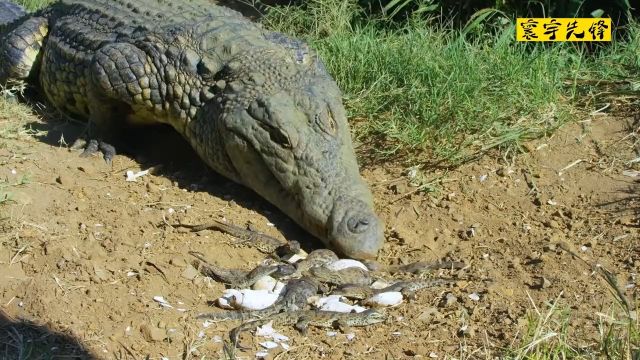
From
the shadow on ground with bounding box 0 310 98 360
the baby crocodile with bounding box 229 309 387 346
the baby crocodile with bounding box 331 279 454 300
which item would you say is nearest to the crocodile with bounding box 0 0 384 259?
the baby crocodile with bounding box 331 279 454 300

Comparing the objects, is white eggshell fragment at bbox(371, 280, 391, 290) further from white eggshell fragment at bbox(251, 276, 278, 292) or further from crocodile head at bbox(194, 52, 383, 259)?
white eggshell fragment at bbox(251, 276, 278, 292)

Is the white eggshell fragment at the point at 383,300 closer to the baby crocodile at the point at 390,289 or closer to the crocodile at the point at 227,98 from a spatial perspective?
the baby crocodile at the point at 390,289

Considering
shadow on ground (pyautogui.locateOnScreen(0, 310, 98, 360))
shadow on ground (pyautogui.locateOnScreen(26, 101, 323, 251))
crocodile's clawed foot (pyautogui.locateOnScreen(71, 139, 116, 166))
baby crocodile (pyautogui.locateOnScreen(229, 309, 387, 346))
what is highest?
shadow on ground (pyautogui.locateOnScreen(0, 310, 98, 360))

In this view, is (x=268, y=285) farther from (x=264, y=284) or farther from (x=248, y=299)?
(x=248, y=299)

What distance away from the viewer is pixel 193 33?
222 inches

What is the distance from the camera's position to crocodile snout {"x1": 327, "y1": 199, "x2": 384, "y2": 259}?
4.73m

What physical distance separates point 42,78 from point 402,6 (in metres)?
2.80

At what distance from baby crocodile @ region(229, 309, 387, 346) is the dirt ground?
0.04m

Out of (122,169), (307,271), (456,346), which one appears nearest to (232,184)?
(122,169)

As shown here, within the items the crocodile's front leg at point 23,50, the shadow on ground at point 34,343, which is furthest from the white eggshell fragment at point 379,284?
the crocodile's front leg at point 23,50

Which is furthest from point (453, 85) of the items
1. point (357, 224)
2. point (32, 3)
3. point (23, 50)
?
point (32, 3)

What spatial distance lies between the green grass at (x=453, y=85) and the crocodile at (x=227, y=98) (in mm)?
533

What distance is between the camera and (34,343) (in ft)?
11.7

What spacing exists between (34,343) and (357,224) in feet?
6.13
